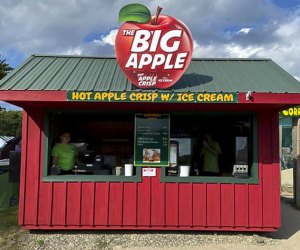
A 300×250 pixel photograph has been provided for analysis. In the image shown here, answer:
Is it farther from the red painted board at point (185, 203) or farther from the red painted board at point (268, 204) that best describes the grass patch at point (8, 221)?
the red painted board at point (268, 204)

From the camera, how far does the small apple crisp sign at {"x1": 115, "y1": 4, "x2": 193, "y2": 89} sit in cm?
712

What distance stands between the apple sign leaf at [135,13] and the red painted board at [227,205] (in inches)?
126

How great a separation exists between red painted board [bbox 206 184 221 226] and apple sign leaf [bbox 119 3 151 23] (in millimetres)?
3099

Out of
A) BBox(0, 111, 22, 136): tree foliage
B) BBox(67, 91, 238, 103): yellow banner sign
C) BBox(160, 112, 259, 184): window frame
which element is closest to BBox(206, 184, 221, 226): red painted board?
BBox(160, 112, 259, 184): window frame

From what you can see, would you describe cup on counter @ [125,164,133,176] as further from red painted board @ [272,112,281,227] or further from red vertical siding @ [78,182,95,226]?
red painted board @ [272,112,281,227]

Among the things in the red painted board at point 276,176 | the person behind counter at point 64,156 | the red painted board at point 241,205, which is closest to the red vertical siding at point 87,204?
the person behind counter at point 64,156

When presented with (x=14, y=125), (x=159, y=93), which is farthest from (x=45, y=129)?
(x=14, y=125)

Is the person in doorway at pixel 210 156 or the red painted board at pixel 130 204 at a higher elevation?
the person in doorway at pixel 210 156

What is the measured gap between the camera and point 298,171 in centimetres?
1123

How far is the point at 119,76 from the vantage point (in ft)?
25.8

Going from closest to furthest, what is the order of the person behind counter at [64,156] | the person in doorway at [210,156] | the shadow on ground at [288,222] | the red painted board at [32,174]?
the red painted board at [32,174], the person behind counter at [64,156], the person in doorway at [210,156], the shadow on ground at [288,222]

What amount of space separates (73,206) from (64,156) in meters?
0.94

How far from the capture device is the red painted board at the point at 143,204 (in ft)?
24.3

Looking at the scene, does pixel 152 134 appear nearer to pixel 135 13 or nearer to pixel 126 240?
pixel 126 240
